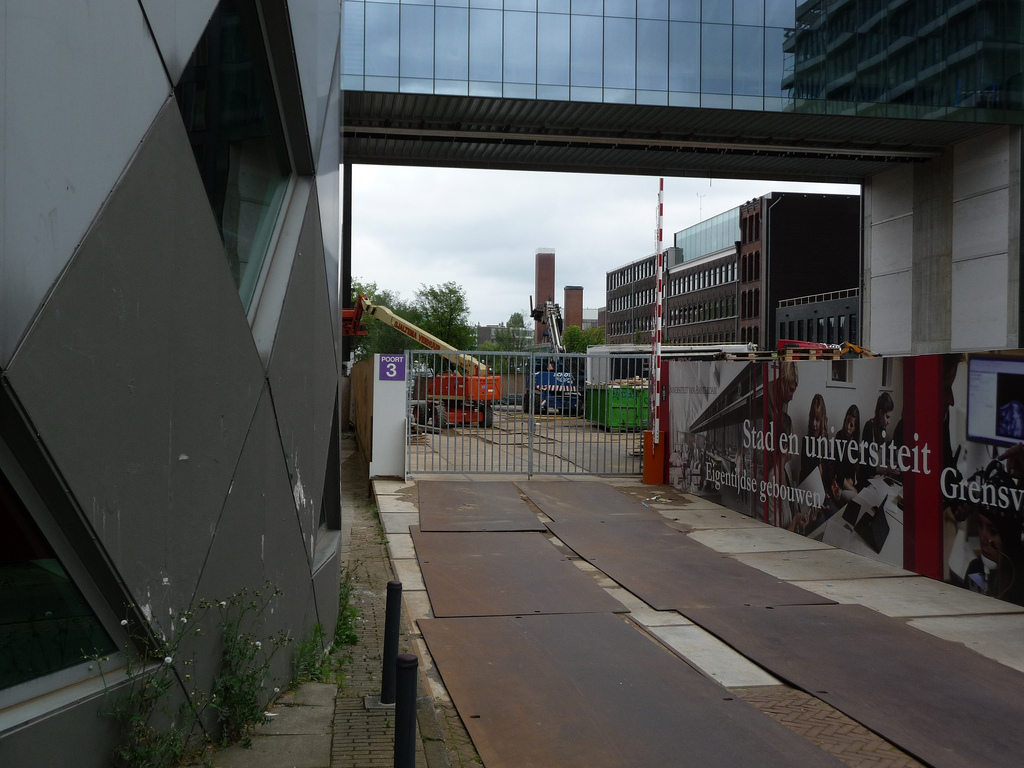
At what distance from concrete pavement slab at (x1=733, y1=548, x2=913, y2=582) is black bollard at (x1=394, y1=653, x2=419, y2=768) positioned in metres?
6.32

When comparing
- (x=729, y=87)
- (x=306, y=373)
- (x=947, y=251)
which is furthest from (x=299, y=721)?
(x=947, y=251)

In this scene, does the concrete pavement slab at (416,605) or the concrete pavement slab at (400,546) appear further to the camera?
the concrete pavement slab at (400,546)

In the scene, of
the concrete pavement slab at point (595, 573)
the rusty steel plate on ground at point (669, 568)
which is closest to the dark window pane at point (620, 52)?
the rusty steel plate on ground at point (669, 568)

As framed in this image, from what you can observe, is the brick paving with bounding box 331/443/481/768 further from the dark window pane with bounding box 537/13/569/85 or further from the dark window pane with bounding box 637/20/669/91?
the dark window pane with bounding box 637/20/669/91

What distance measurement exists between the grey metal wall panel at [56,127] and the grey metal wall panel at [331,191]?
274cm

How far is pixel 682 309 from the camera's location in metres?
89.7

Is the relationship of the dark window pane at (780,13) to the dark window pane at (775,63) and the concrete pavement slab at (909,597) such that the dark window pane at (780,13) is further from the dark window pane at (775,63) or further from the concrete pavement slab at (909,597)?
the concrete pavement slab at (909,597)

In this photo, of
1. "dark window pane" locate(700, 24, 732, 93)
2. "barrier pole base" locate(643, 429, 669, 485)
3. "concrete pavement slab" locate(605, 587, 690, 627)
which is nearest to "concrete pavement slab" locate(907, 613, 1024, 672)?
"concrete pavement slab" locate(605, 587, 690, 627)

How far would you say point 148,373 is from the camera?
114 inches

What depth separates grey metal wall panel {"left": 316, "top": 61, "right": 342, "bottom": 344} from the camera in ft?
Answer: 18.5

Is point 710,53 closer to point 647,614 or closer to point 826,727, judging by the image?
point 647,614

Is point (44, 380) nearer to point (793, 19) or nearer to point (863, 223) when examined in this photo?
point (793, 19)

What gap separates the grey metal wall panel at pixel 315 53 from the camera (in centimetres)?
460

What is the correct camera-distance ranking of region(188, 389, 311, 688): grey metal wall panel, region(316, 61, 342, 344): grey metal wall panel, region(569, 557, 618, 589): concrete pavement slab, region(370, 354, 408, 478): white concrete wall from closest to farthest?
region(188, 389, 311, 688): grey metal wall panel, region(316, 61, 342, 344): grey metal wall panel, region(569, 557, 618, 589): concrete pavement slab, region(370, 354, 408, 478): white concrete wall
